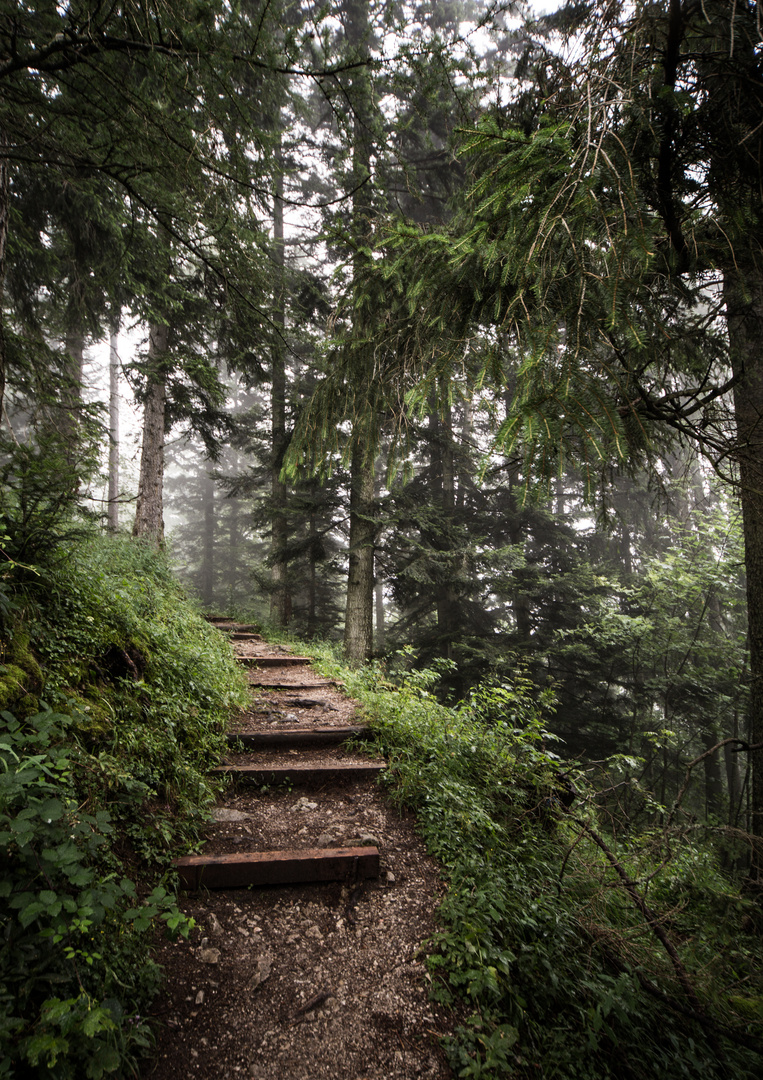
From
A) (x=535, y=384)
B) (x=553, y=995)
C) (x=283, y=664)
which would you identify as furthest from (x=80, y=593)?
(x=283, y=664)

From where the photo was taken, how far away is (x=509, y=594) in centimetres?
1261

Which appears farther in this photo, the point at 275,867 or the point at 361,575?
the point at 361,575

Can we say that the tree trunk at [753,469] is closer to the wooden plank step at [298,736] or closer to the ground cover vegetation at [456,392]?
the ground cover vegetation at [456,392]

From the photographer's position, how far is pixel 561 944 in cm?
230

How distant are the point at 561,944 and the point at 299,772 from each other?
2.25 m

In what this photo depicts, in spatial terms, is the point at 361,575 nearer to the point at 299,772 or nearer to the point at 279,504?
the point at 279,504

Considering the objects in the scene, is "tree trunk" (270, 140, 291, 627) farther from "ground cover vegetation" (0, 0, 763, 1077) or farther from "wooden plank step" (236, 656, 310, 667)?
"ground cover vegetation" (0, 0, 763, 1077)

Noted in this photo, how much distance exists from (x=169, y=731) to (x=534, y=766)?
300 centimetres

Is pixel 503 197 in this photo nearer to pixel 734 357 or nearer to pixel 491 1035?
pixel 734 357

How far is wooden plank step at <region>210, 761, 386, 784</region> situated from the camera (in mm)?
3662

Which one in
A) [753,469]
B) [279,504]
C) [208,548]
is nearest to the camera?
[753,469]

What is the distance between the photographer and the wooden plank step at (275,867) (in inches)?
99.9

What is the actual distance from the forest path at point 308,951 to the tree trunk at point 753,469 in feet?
9.04

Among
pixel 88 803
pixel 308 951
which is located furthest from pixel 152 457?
pixel 308 951
